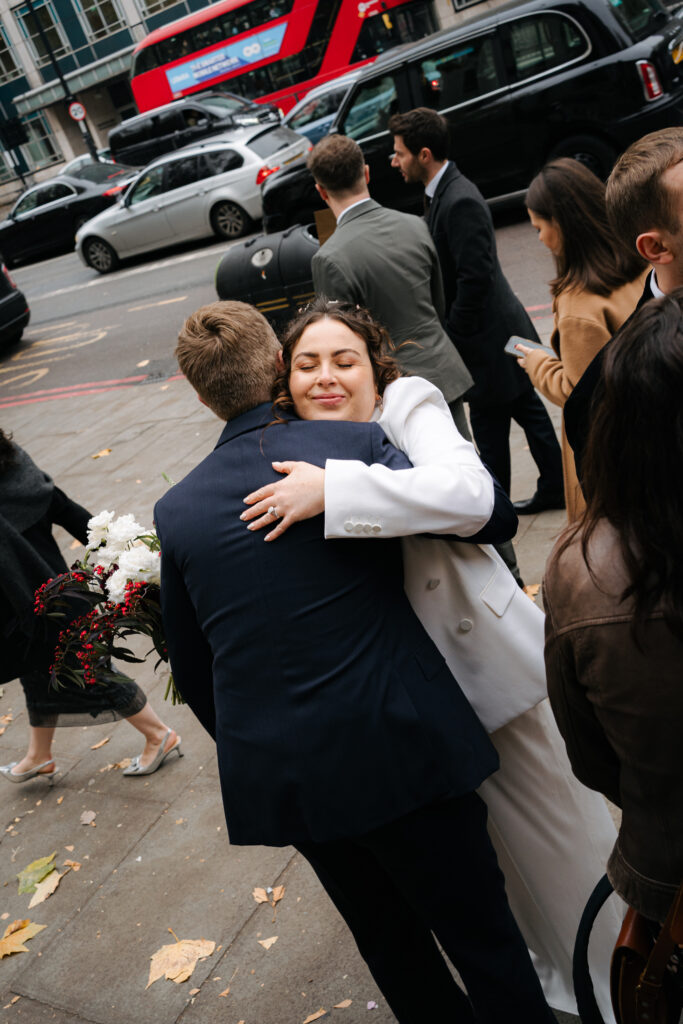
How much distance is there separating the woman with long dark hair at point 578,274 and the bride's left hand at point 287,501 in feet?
4.68

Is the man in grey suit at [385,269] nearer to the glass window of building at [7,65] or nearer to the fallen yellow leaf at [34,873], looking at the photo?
the fallen yellow leaf at [34,873]

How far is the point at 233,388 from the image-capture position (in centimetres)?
185

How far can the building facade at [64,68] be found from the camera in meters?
37.7

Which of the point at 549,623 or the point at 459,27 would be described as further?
the point at 459,27

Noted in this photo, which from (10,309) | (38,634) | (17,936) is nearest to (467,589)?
(38,634)

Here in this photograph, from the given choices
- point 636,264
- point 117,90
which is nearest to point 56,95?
point 117,90

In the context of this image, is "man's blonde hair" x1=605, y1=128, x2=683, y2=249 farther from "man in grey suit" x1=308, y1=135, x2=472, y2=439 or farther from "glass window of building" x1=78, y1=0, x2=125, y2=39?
"glass window of building" x1=78, y1=0, x2=125, y2=39

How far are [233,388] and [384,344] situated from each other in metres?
0.68

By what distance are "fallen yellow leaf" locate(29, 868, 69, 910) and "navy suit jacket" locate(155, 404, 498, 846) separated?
191 centimetres

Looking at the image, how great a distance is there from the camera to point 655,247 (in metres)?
2.22

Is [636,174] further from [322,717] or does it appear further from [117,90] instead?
[117,90]

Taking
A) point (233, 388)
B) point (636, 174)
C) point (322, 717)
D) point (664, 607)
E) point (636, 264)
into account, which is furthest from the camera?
point (636, 264)

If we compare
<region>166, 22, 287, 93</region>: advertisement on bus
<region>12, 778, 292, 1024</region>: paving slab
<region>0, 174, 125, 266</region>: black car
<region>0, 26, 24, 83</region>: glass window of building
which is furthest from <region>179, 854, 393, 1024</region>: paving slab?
<region>0, 26, 24, 83</region>: glass window of building

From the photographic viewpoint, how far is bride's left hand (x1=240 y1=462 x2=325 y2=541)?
5.44 feet
